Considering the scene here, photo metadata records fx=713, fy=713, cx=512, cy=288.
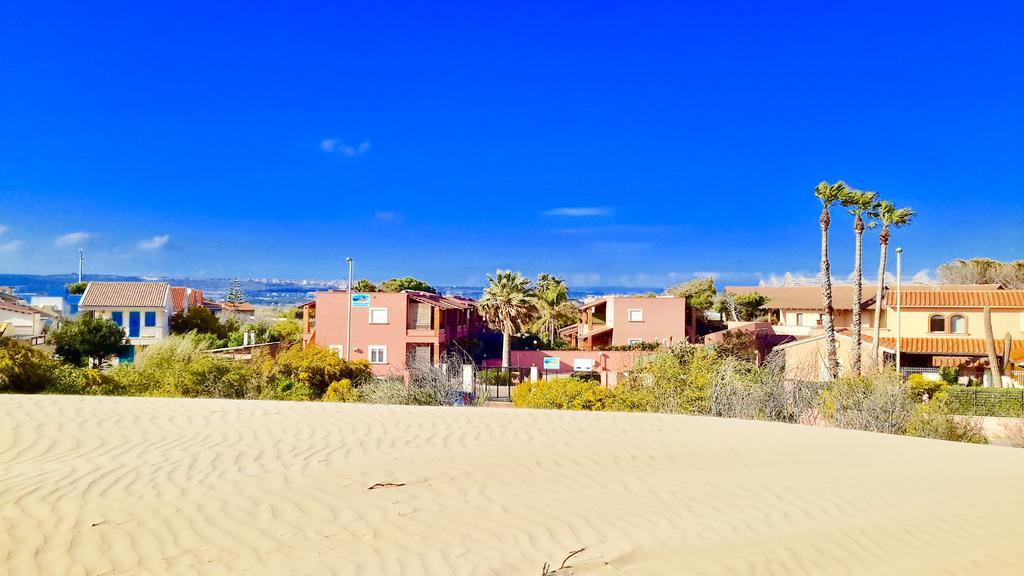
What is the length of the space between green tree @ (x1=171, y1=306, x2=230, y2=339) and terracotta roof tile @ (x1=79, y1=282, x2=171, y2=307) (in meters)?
1.95

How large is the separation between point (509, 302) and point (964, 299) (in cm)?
2364

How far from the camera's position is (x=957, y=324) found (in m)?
36.6

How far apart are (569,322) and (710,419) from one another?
46.8 meters

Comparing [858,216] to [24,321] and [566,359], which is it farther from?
[24,321]

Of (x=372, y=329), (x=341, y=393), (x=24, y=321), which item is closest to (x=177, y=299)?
(x=24, y=321)

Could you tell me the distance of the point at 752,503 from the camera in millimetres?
8484

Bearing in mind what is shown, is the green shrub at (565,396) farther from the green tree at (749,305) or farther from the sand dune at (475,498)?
the green tree at (749,305)

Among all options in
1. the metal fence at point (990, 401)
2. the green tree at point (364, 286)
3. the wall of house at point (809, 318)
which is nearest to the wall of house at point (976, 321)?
the metal fence at point (990, 401)

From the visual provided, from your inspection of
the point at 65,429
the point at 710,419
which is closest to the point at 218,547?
the point at 65,429

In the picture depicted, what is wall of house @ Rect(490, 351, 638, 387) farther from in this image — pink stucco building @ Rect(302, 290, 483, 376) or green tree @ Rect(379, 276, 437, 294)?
green tree @ Rect(379, 276, 437, 294)

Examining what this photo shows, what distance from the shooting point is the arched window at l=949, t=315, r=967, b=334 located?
36406 mm

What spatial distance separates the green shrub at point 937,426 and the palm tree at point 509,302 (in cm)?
2362

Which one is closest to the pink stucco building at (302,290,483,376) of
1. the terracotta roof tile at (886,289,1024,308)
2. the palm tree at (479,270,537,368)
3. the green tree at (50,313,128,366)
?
the palm tree at (479,270,537,368)

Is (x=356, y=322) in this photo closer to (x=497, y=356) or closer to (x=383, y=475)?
(x=497, y=356)
